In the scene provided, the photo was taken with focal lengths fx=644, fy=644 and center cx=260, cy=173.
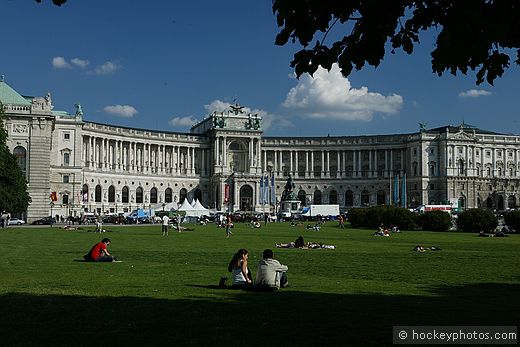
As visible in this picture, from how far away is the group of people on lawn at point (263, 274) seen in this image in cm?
1889

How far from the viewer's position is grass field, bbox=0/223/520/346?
12.2 metres

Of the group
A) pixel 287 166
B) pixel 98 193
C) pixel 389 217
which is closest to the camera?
pixel 389 217

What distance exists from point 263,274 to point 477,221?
55.5 m

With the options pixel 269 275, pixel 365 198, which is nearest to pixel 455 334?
pixel 269 275

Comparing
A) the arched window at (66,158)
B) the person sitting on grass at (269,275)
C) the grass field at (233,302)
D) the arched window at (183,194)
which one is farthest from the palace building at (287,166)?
the person sitting on grass at (269,275)

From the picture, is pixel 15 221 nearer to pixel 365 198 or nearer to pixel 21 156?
pixel 21 156

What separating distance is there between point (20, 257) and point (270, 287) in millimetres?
16021

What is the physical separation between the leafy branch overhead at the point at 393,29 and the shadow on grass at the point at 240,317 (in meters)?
5.13

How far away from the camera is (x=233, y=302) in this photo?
651 inches

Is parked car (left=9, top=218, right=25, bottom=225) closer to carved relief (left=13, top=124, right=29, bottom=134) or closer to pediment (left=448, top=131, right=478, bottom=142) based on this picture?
carved relief (left=13, top=124, right=29, bottom=134)

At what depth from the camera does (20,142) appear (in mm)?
97938

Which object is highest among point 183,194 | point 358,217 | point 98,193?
point 183,194

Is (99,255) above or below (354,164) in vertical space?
below

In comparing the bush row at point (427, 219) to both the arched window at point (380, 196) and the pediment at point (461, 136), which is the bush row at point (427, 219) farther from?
the pediment at point (461, 136)
